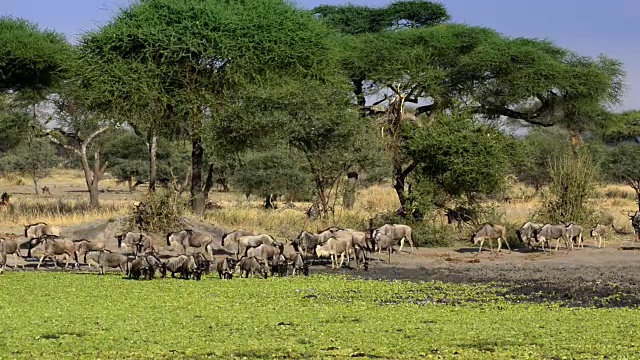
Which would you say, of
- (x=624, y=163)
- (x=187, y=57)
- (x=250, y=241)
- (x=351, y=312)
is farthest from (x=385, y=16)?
(x=351, y=312)

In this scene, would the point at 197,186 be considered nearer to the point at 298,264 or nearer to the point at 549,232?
the point at 298,264

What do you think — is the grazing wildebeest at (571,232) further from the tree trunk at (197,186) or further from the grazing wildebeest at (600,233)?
the tree trunk at (197,186)

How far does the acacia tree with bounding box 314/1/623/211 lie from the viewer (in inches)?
1385

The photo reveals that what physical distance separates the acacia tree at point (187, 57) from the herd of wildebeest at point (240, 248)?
5823 mm

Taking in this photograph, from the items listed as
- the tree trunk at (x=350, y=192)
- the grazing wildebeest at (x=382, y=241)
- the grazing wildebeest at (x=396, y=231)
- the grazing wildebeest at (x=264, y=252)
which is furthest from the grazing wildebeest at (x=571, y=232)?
the tree trunk at (x=350, y=192)

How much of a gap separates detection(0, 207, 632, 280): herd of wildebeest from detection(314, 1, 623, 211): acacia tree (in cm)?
927

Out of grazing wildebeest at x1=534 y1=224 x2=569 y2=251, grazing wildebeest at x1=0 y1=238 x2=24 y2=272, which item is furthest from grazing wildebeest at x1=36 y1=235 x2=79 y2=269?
grazing wildebeest at x1=534 y1=224 x2=569 y2=251

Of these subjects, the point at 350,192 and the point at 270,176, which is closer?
the point at 350,192

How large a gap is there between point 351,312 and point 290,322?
1537 mm

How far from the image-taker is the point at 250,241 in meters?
22.5

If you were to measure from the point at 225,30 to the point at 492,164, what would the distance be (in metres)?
9.82

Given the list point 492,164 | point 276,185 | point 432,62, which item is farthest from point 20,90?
point 492,164

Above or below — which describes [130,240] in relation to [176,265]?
above

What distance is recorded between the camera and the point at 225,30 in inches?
1236
